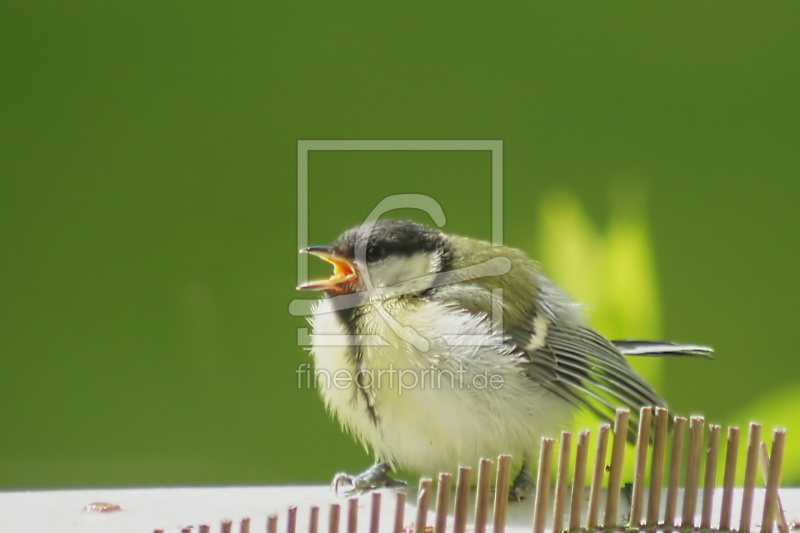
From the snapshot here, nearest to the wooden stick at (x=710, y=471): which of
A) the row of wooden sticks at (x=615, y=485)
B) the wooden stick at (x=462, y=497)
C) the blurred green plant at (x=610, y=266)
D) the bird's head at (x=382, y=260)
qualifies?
the row of wooden sticks at (x=615, y=485)

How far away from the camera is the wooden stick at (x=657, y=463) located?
918 mm

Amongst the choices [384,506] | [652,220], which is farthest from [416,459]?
[652,220]

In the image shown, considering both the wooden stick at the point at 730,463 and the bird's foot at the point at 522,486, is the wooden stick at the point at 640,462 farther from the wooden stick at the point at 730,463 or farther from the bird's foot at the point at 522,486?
the bird's foot at the point at 522,486

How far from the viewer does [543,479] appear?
896 mm

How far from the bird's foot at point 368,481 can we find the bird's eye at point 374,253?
1.13 ft

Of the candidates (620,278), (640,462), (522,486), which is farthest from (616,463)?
(620,278)

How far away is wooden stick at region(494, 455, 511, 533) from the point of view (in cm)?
85

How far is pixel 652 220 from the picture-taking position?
6.61 feet

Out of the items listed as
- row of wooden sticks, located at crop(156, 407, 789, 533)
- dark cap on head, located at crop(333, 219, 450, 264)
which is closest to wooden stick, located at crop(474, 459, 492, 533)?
row of wooden sticks, located at crop(156, 407, 789, 533)

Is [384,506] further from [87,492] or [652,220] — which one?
[652,220]

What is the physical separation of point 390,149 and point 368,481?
0.76 m

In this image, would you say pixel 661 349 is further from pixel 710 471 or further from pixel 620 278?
pixel 710 471

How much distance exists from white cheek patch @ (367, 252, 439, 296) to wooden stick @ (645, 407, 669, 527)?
56 cm

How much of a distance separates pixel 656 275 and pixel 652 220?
16cm
